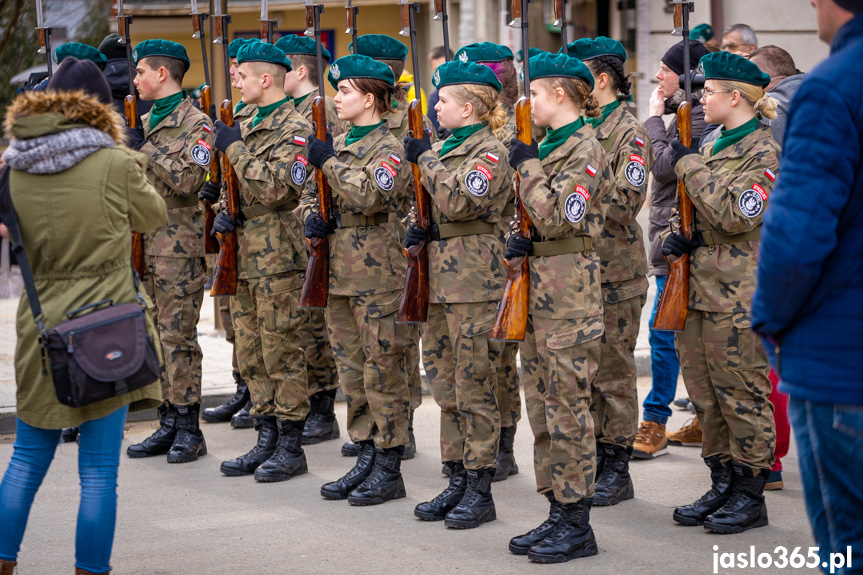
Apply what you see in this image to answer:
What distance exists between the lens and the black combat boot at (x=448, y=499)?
5.02 meters

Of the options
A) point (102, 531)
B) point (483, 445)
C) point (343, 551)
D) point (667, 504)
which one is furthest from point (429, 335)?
point (102, 531)

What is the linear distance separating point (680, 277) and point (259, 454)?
253cm

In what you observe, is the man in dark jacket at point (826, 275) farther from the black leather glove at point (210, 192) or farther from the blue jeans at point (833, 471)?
the black leather glove at point (210, 192)

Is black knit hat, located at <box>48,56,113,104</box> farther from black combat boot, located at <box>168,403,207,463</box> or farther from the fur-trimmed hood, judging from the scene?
black combat boot, located at <box>168,403,207,463</box>

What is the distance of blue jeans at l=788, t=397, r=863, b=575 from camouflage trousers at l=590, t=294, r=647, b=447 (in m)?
2.65

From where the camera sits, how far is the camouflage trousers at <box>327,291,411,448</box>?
17.6 feet

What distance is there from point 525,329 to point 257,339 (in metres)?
2.05

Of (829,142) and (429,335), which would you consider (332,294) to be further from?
(829,142)

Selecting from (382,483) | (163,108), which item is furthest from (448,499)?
(163,108)

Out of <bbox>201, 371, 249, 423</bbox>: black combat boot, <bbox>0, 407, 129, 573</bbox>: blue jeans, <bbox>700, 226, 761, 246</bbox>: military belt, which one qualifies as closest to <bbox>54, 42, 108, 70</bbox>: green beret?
<bbox>201, 371, 249, 423</bbox>: black combat boot

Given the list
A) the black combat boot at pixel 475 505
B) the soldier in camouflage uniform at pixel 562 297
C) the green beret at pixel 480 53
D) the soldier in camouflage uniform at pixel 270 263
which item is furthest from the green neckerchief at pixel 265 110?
the black combat boot at pixel 475 505

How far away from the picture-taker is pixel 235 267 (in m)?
5.99

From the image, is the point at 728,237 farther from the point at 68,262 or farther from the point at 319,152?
the point at 68,262

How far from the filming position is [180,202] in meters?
6.25
